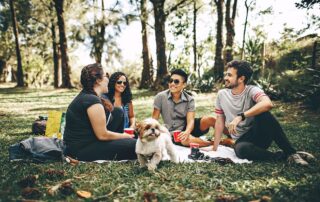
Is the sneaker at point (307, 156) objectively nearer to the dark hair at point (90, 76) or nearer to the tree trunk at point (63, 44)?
the dark hair at point (90, 76)

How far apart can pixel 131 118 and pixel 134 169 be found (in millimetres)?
2635

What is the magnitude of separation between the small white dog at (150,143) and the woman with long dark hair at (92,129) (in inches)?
18.6

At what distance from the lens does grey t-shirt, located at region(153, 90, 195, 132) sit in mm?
6719

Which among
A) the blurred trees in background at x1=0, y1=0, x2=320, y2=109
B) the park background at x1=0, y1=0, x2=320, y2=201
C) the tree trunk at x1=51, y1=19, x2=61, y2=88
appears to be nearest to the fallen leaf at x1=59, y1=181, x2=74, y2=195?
the park background at x1=0, y1=0, x2=320, y2=201

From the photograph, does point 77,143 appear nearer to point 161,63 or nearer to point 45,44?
point 161,63

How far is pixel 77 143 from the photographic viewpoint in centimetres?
524

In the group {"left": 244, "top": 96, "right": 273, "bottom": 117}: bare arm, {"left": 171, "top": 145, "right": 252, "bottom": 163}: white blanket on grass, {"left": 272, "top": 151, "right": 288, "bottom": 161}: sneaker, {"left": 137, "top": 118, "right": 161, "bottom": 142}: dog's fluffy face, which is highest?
{"left": 244, "top": 96, "right": 273, "bottom": 117}: bare arm

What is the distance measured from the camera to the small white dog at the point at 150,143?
4648 millimetres

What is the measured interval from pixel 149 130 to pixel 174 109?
7.14 feet

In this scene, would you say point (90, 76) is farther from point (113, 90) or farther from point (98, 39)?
point (98, 39)

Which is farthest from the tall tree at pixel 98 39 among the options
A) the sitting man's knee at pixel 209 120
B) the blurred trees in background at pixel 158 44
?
the sitting man's knee at pixel 209 120

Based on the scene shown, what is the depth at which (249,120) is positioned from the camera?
5676mm

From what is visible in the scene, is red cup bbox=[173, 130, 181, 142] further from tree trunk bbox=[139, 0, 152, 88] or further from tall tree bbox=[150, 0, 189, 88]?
tree trunk bbox=[139, 0, 152, 88]

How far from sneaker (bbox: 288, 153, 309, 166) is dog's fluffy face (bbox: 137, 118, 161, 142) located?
1.87 meters
